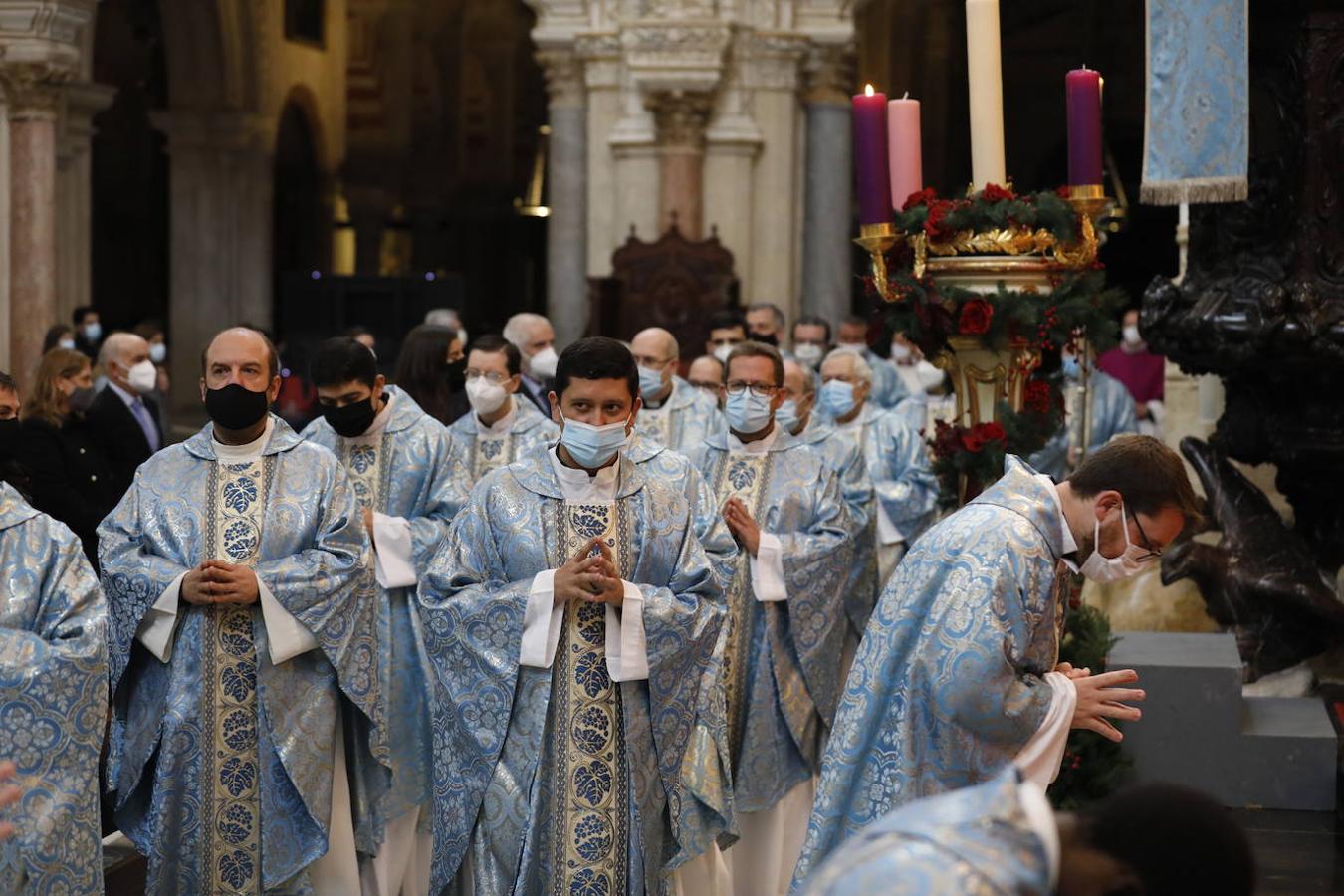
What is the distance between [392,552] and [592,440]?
159 cm

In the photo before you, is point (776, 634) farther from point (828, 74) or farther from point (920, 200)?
point (828, 74)

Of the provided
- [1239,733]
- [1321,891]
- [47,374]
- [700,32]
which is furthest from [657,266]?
[1321,891]

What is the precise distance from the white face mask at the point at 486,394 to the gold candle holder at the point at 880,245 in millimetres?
1643

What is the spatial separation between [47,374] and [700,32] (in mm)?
8281

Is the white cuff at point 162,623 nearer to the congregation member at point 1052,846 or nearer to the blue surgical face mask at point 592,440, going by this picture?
the blue surgical face mask at point 592,440

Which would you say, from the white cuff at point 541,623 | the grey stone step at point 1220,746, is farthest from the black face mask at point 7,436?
the grey stone step at point 1220,746

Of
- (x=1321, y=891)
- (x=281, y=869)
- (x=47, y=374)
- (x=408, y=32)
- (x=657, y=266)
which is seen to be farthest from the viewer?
(x=408, y=32)

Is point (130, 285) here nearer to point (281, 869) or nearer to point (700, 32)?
point (700, 32)

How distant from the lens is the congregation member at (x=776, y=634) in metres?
6.91

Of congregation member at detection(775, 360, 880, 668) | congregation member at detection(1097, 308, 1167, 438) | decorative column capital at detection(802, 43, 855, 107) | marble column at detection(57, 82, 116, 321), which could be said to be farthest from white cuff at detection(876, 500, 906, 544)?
marble column at detection(57, 82, 116, 321)

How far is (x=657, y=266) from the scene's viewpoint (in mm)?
16047

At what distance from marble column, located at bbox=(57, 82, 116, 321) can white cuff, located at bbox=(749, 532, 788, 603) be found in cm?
1328

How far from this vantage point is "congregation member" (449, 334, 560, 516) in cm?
764

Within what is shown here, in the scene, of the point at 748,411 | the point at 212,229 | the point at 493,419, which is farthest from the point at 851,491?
the point at 212,229
